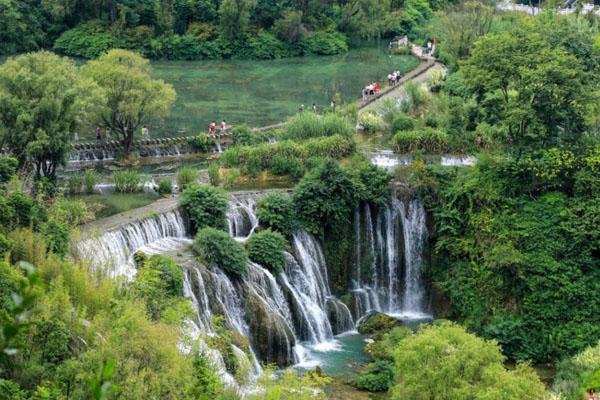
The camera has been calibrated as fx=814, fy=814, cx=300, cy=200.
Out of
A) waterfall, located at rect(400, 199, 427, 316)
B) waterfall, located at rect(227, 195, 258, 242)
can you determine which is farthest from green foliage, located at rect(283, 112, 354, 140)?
waterfall, located at rect(227, 195, 258, 242)

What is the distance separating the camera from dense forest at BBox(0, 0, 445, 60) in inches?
2739

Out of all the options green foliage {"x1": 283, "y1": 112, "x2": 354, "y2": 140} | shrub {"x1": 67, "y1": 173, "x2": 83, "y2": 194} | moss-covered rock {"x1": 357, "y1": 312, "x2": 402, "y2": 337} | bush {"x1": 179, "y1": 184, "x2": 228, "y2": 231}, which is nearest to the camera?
moss-covered rock {"x1": 357, "y1": 312, "x2": 402, "y2": 337}

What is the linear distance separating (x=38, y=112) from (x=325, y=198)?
1016 centimetres

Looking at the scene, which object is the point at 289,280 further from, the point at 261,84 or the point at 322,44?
the point at 322,44

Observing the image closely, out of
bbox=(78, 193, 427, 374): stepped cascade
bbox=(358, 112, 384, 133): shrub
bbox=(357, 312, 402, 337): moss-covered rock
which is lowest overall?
bbox=(357, 312, 402, 337): moss-covered rock

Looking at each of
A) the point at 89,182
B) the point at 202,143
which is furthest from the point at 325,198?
the point at 202,143

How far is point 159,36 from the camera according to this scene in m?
71.8

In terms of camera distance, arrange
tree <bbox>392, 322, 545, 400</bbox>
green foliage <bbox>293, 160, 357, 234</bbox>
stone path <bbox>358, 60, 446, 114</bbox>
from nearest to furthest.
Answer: tree <bbox>392, 322, 545, 400</bbox>, green foliage <bbox>293, 160, 357, 234</bbox>, stone path <bbox>358, 60, 446, 114</bbox>

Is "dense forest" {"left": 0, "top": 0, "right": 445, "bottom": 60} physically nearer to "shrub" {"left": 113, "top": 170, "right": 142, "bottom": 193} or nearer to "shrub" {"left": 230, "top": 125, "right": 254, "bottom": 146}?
"shrub" {"left": 230, "top": 125, "right": 254, "bottom": 146}

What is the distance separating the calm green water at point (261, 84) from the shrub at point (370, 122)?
779 centimetres

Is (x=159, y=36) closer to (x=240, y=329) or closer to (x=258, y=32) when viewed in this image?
(x=258, y=32)

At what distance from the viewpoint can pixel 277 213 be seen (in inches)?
1083

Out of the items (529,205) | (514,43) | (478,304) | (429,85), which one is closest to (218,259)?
(478,304)

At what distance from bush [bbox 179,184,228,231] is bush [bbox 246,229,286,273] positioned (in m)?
1.44
